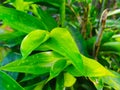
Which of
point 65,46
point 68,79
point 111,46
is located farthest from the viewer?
point 111,46

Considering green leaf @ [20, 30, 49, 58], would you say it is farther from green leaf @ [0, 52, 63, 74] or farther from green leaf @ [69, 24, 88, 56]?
green leaf @ [69, 24, 88, 56]

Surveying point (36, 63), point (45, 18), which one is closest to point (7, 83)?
point (36, 63)

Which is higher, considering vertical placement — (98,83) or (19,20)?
(19,20)

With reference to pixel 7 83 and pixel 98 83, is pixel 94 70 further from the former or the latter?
pixel 7 83

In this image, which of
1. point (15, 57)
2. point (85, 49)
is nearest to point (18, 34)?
point (15, 57)

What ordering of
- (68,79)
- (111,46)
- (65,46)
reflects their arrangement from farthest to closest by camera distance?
(111,46)
(68,79)
(65,46)

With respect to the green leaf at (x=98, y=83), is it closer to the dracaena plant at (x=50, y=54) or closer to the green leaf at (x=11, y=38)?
the dracaena plant at (x=50, y=54)
